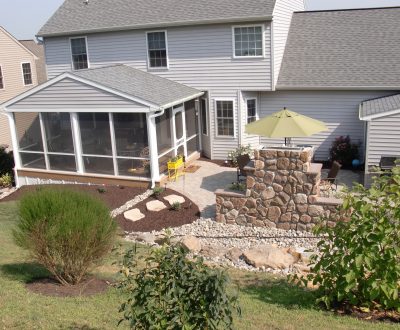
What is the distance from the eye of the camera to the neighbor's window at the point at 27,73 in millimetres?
32678

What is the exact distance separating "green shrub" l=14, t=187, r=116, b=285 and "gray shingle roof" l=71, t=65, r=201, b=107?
8303 millimetres

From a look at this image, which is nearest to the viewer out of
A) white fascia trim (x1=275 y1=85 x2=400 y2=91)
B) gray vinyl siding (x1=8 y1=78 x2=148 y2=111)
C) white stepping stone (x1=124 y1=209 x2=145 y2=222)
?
white stepping stone (x1=124 y1=209 x2=145 y2=222)

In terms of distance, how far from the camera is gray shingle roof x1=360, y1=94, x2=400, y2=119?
14.6m

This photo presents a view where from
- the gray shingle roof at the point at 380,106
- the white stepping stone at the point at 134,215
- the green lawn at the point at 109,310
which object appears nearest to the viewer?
the green lawn at the point at 109,310

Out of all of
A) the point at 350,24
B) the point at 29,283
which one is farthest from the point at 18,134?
the point at 350,24

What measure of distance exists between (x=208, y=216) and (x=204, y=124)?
7084mm

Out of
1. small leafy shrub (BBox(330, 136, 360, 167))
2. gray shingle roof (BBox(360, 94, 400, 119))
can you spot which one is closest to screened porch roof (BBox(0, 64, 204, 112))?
small leafy shrub (BBox(330, 136, 360, 167))

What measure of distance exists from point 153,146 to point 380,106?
7.85m

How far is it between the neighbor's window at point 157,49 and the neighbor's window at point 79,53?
3.37 metres

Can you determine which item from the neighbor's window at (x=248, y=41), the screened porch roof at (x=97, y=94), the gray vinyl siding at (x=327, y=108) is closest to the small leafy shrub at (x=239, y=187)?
the screened porch roof at (x=97, y=94)

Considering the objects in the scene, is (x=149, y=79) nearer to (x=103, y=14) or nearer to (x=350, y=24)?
(x=103, y=14)

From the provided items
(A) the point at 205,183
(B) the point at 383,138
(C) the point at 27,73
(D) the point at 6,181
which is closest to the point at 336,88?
(B) the point at 383,138

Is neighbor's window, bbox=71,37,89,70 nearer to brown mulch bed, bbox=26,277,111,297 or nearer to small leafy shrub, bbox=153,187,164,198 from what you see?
small leafy shrub, bbox=153,187,164,198

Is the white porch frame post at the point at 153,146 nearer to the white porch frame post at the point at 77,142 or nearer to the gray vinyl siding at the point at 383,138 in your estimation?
the white porch frame post at the point at 77,142
